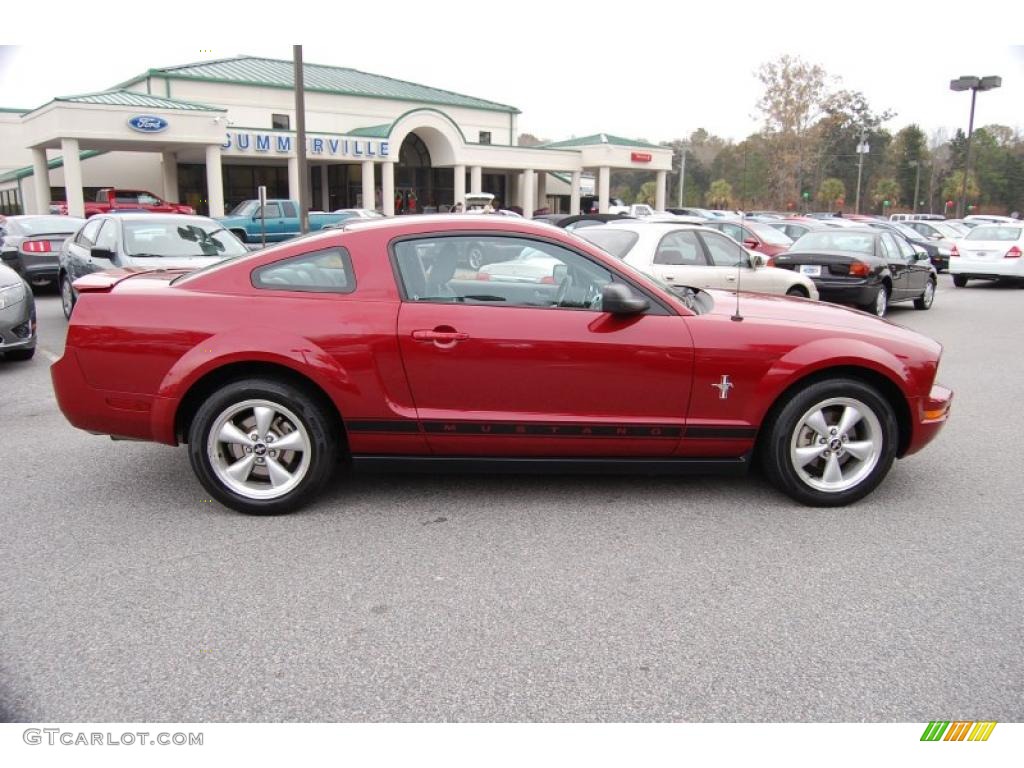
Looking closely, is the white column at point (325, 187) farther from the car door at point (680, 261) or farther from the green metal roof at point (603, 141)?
the car door at point (680, 261)

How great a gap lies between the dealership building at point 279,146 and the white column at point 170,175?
4 cm

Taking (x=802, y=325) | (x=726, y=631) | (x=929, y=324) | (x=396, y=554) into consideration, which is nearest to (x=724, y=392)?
(x=802, y=325)

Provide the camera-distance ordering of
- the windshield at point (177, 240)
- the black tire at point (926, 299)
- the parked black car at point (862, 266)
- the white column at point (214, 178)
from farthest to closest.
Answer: the white column at point (214, 178), the black tire at point (926, 299), the parked black car at point (862, 266), the windshield at point (177, 240)

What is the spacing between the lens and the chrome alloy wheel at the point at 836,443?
462cm

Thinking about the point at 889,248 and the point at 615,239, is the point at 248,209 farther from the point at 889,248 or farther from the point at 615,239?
the point at 615,239

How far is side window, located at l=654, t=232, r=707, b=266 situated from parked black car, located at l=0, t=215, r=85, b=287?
10.2 metres

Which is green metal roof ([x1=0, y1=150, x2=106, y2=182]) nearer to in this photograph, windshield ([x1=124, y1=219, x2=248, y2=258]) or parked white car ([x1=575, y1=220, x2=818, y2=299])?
windshield ([x1=124, y1=219, x2=248, y2=258])

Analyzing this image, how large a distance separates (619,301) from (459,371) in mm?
913

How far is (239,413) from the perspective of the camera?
4.43 meters

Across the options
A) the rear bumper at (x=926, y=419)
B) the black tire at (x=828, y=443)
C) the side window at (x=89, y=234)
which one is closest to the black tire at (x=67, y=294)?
the side window at (x=89, y=234)

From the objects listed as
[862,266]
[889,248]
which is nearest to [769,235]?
[889,248]

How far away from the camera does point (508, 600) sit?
3.57 metres

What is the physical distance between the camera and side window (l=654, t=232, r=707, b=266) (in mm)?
9586

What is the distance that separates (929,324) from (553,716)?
40.7 ft
